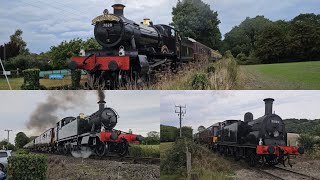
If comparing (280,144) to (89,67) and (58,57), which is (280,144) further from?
(58,57)

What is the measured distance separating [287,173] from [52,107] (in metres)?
3.76

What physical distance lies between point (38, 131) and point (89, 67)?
282 cm

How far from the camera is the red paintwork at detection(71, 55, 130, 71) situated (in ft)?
28.8

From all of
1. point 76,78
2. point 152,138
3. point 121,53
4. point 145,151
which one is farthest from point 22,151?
point 76,78

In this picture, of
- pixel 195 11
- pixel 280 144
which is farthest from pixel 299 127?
pixel 195 11

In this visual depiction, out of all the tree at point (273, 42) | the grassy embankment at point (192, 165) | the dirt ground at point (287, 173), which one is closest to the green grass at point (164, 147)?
the grassy embankment at point (192, 165)

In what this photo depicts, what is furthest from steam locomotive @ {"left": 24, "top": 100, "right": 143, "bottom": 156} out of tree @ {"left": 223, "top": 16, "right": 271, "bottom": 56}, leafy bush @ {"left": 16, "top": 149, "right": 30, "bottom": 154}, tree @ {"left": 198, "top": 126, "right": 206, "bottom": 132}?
tree @ {"left": 223, "top": 16, "right": 271, "bottom": 56}

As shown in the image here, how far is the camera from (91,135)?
22.1 feet

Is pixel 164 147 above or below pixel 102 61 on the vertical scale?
below

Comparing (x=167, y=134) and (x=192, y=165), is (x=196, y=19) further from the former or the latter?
(x=192, y=165)

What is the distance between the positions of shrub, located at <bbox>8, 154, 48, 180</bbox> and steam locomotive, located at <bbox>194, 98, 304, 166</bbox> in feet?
7.76

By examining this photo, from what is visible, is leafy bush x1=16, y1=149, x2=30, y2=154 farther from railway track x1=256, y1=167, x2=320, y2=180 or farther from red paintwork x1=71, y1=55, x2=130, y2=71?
railway track x1=256, y1=167, x2=320, y2=180

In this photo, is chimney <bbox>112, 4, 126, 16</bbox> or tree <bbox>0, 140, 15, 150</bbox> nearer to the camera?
tree <bbox>0, 140, 15, 150</bbox>

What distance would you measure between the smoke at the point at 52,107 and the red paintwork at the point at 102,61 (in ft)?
7.74
